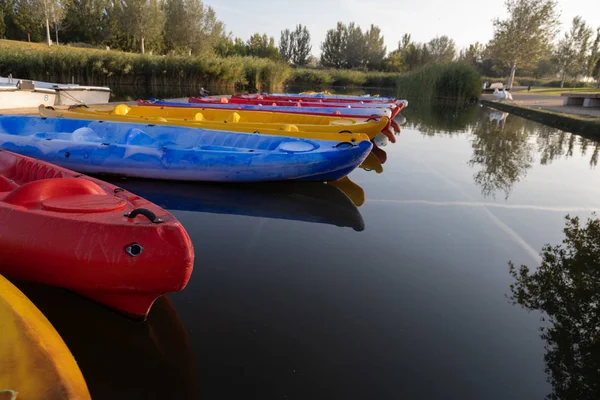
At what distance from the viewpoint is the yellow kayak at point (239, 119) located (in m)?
5.89

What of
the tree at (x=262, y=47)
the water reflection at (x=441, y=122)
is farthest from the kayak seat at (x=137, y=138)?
the tree at (x=262, y=47)

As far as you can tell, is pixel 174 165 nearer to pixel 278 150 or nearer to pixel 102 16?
pixel 278 150

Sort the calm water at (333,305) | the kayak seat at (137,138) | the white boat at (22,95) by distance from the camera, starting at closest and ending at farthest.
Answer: the calm water at (333,305) < the kayak seat at (137,138) < the white boat at (22,95)

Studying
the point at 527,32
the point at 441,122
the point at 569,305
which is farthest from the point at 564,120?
the point at 527,32

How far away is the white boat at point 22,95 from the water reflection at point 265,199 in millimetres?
6003

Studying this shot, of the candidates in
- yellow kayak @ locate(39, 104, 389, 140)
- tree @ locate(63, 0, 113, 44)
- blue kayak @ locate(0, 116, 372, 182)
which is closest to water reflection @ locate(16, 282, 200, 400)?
blue kayak @ locate(0, 116, 372, 182)

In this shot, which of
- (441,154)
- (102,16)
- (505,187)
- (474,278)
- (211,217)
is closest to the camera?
A: (474,278)

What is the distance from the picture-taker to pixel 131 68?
22047mm

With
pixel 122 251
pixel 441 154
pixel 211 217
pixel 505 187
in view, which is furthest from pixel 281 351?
pixel 441 154

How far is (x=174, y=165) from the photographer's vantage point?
5023mm

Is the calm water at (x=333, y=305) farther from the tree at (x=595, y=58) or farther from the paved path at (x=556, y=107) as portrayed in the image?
the tree at (x=595, y=58)

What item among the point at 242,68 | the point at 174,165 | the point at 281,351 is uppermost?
the point at 242,68

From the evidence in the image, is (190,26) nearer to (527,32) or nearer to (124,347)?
(527,32)

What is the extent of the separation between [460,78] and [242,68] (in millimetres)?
12535
